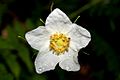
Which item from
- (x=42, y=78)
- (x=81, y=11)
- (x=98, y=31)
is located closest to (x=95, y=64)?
(x=98, y=31)

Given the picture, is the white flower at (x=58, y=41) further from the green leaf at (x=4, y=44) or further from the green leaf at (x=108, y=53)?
the green leaf at (x=108, y=53)

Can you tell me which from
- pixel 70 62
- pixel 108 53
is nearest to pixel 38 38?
pixel 70 62

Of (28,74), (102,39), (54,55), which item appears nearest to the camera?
(54,55)

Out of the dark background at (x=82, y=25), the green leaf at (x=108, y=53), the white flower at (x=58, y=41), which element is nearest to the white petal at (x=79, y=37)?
the white flower at (x=58, y=41)

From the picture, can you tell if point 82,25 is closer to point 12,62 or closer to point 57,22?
point 12,62

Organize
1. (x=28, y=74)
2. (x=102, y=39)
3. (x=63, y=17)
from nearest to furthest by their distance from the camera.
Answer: (x=63, y=17) < (x=28, y=74) < (x=102, y=39)

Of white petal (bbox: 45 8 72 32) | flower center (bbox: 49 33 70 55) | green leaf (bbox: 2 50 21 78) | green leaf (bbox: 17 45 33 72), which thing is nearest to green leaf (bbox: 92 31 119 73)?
green leaf (bbox: 17 45 33 72)

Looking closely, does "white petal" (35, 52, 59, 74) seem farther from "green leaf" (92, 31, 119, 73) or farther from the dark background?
"green leaf" (92, 31, 119, 73)

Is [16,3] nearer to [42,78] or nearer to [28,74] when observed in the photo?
[28,74]
